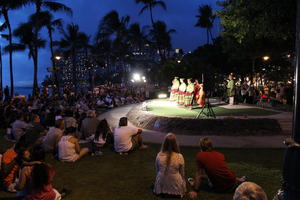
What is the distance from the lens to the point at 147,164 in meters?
7.75

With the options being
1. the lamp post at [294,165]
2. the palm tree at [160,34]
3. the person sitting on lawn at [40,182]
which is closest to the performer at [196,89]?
the person sitting on lawn at [40,182]

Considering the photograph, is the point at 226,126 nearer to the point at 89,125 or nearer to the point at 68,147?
the point at 89,125

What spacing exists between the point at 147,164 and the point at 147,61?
1677 inches

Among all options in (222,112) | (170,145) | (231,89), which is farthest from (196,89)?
(170,145)

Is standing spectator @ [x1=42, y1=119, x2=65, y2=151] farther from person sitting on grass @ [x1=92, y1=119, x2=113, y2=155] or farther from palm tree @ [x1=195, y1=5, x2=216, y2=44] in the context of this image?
palm tree @ [x1=195, y1=5, x2=216, y2=44]

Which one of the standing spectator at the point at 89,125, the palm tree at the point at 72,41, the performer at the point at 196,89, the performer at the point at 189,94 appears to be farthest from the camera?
the palm tree at the point at 72,41

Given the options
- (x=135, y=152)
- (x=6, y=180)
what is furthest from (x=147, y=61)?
(x=6, y=180)

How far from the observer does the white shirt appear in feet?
28.5

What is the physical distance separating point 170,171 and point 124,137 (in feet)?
11.8

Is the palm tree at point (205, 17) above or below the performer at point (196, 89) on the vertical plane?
above

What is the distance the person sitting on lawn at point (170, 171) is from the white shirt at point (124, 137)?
3339 mm

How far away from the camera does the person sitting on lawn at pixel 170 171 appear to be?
5.30 meters

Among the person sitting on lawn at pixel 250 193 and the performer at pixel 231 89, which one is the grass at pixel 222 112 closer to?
the performer at pixel 231 89

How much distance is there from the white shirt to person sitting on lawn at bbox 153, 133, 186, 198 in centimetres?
334
